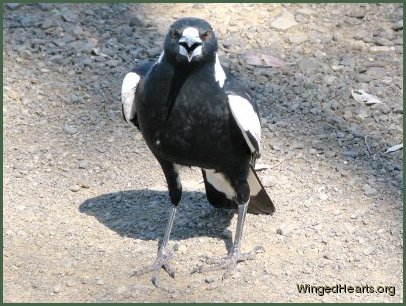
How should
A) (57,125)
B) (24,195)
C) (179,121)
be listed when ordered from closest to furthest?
(179,121), (24,195), (57,125)

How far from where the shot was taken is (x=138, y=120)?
488cm

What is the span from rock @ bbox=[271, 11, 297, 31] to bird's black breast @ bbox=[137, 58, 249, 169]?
2.63 m

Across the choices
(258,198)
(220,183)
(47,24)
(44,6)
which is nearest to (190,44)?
(220,183)

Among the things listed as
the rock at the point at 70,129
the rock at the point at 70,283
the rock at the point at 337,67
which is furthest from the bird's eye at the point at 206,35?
the rock at the point at 337,67

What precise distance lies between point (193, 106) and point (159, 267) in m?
0.92

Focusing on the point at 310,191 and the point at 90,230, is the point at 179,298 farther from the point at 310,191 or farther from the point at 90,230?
the point at 310,191

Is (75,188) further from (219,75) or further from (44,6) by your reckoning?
(44,6)

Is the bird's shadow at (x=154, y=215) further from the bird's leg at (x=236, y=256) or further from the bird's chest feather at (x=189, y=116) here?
the bird's chest feather at (x=189, y=116)

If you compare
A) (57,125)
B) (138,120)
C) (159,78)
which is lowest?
(57,125)

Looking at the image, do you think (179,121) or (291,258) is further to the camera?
(291,258)

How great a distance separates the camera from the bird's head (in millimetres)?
4449

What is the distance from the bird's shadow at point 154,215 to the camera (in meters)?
5.36

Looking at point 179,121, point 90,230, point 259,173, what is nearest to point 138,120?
point 179,121

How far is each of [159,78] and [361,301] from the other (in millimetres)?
1479
